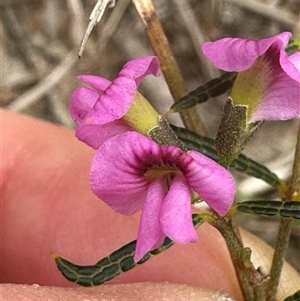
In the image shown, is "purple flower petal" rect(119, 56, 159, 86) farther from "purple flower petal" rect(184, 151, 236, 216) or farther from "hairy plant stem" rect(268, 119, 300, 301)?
"hairy plant stem" rect(268, 119, 300, 301)

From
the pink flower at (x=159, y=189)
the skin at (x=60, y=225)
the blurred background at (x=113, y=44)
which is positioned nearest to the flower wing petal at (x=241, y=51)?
the pink flower at (x=159, y=189)

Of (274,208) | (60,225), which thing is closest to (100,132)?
(274,208)

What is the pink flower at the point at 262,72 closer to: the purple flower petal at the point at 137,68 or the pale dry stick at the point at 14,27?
the purple flower petal at the point at 137,68

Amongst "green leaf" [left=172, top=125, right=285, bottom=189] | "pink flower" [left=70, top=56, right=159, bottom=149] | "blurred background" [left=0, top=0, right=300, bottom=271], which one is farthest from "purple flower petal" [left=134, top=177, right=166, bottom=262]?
"blurred background" [left=0, top=0, right=300, bottom=271]

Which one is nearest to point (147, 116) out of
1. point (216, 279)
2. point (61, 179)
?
point (216, 279)

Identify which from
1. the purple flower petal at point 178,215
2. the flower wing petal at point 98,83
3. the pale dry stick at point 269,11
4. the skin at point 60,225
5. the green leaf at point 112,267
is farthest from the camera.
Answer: the pale dry stick at point 269,11

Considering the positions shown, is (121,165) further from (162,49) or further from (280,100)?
(162,49)
